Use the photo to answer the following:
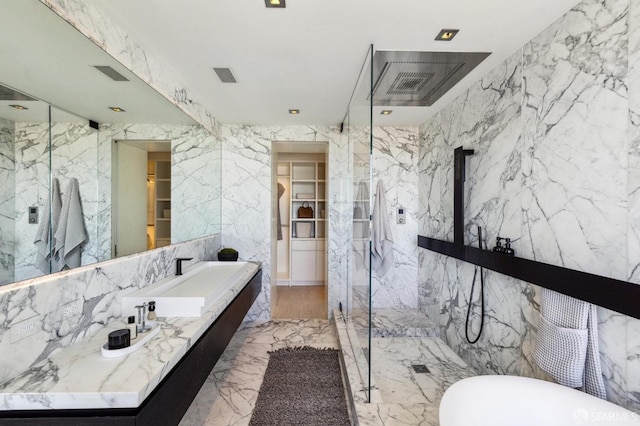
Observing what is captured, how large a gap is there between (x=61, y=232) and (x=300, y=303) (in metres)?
3.24

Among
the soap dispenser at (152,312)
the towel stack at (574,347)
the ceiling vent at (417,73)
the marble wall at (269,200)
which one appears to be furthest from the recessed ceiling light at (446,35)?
the soap dispenser at (152,312)

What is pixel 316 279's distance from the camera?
517 cm

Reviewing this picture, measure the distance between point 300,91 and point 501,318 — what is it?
238cm

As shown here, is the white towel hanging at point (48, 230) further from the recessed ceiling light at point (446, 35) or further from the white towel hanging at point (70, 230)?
the recessed ceiling light at point (446, 35)

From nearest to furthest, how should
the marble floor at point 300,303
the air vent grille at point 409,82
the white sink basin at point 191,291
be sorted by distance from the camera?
the white sink basin at point 191,291
the air vent grille at point 409,82
the marble floor at point 300,303

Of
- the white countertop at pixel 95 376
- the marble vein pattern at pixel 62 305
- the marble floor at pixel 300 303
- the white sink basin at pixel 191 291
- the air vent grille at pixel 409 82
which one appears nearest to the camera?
the white countertop at pixel 95 376

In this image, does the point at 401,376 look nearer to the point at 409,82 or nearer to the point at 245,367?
the point at 245,367

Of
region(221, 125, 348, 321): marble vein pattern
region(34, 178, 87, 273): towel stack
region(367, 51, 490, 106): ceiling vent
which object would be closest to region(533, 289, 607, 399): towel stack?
region(367, 51, 490, 106): ceiling vent

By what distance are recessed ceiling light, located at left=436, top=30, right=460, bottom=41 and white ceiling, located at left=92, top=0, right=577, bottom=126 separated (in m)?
0.04

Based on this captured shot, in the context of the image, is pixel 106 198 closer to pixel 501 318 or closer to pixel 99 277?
pixel 99 277

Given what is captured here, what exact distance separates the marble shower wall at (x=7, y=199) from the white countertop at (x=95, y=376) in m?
0.34

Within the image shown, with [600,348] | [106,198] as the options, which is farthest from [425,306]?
[106,198]

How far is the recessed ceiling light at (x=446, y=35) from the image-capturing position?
169 cm

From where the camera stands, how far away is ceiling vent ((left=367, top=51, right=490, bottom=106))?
6.56 feet
